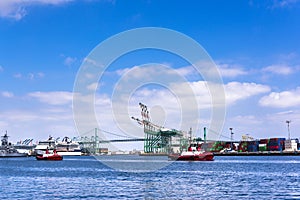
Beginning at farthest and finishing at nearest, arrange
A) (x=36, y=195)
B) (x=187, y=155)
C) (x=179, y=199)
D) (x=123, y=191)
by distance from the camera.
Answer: (x=187, y=155), (x=123, y=191), (x=36, y=195), (x=179, y=199)

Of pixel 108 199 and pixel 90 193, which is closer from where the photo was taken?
pixel 108 199

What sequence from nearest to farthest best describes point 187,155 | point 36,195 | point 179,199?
point 179,199, point 36,195, point 187,155

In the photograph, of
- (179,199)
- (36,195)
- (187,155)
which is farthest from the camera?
(187,155)

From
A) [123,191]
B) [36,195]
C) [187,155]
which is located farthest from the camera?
[187,155]

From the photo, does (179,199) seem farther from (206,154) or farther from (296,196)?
(206,154)

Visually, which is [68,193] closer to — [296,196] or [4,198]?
[4,198]

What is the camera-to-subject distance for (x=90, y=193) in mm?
50969

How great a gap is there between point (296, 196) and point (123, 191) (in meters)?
20.4

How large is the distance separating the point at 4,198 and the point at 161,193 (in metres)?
17.9

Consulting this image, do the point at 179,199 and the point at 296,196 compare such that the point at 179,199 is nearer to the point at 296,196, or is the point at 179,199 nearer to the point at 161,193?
the point at 161,193

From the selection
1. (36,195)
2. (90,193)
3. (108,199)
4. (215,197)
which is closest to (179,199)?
(215,197)

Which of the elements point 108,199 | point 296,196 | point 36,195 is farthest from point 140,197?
point 296,196

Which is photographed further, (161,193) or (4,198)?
(161,193)

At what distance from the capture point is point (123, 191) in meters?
52.6
